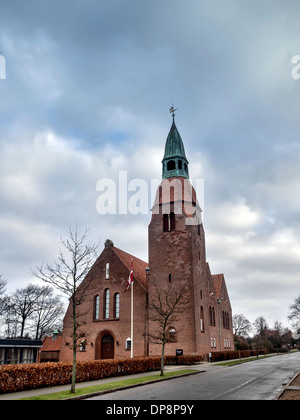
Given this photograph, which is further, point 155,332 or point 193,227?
point 193,227

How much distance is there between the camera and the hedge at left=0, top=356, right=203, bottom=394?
55.9 feet

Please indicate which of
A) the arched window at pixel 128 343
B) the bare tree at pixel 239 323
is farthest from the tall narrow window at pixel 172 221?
the bare tree at pixel 239 323

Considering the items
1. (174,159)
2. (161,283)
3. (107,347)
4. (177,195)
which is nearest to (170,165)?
(174,159)

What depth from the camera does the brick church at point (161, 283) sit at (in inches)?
1476

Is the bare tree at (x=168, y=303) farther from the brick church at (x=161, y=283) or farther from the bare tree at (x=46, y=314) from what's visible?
the bare tree at (x=46, y=314)

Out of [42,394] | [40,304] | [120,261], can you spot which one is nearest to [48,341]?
[40,304]

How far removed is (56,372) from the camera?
768 inches

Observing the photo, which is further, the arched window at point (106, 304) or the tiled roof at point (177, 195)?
the tiled roof at point (177, 195)

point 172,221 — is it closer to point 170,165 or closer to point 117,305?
point 170,165

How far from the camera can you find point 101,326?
40.5 meters

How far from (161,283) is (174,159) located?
1476 centimetres

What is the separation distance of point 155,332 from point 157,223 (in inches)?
464

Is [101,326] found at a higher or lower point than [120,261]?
lower
